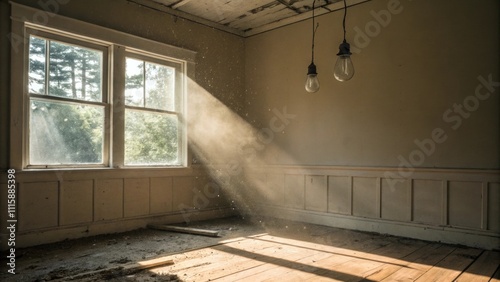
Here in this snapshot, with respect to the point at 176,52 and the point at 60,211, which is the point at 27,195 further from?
the point at 176,52

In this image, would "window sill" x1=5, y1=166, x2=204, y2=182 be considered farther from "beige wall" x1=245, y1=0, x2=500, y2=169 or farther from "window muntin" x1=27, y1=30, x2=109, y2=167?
"beige wall" x1=245, y1=0, x2=500, y2=169

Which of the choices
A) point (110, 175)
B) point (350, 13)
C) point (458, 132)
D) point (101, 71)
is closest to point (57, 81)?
point (101, 71)

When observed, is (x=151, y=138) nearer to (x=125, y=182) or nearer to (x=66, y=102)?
(x=125, y=182)

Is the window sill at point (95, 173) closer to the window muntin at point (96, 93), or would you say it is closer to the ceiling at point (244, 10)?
the window muntin at point (96, 93)

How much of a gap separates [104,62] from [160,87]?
2.57ft

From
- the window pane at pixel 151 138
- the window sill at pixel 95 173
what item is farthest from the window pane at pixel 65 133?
the window pane at pixel 151 138

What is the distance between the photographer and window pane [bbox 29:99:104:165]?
11.7 feet

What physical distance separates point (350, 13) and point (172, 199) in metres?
3.42

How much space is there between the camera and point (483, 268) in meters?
2.90

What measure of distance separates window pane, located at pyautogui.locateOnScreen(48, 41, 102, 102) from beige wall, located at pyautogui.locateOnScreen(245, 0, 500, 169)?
2485mm

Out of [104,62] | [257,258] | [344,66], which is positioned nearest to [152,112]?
[104,62]

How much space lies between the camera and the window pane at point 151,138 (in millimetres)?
4309

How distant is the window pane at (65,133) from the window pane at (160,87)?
0.68 metres

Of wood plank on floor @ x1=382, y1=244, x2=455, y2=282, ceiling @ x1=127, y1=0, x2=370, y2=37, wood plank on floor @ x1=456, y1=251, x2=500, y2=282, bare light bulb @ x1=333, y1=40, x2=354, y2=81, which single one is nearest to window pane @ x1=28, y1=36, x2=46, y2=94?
ceiling @ x1=127, y1=0, x2=370, y2=37
